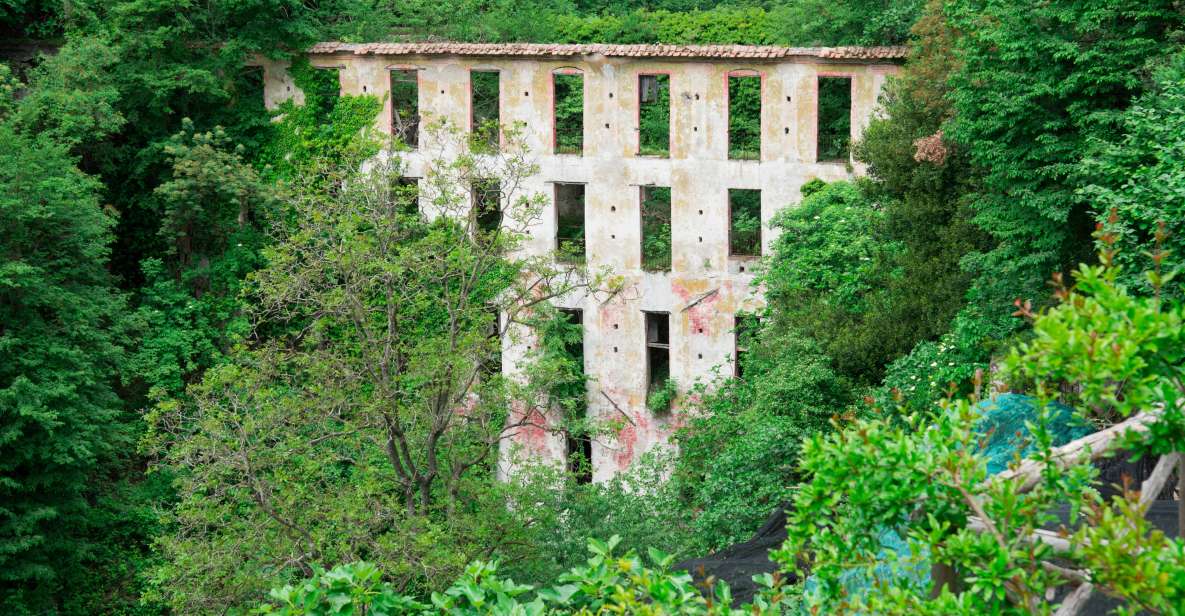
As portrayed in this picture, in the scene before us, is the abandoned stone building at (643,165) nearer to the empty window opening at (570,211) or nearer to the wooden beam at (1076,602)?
the empty window opening at (570,211)

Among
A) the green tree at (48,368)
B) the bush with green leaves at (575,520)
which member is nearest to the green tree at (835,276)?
the bush with green leaves at (575,520)

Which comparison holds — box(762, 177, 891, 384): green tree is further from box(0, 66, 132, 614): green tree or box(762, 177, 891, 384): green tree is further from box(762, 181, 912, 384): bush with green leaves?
box(0, 66, 132, 614): green tree

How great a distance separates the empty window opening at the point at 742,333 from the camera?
69.6 ft

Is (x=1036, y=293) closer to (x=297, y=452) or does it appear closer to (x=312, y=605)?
(x=297, y=452)

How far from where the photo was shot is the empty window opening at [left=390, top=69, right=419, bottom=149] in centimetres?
2361

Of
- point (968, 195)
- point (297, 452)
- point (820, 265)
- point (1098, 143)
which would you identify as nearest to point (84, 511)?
point (297, 452)

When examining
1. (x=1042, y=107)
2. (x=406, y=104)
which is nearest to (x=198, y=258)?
(x=406, y=104)

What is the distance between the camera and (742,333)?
846 inches

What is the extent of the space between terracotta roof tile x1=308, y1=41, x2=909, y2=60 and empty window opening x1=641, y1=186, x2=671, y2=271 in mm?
2401

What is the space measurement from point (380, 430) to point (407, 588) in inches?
67.5

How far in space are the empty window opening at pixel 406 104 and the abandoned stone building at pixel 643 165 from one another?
0.12 meters

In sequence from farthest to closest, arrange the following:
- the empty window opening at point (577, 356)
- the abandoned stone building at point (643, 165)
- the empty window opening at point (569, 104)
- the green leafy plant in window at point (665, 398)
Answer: the empty window opening at point (569, 104), the empty window opening at point (577, 356), the green leafy plant in window at point (665, 398), the abandoned stone building at point (643, 165)

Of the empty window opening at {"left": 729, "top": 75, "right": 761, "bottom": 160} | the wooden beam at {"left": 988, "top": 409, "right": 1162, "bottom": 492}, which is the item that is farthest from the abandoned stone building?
the wooden beam at {"left": 988, "top": 409, "right": 1162, "bottom": 492}

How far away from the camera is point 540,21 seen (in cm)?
2667
